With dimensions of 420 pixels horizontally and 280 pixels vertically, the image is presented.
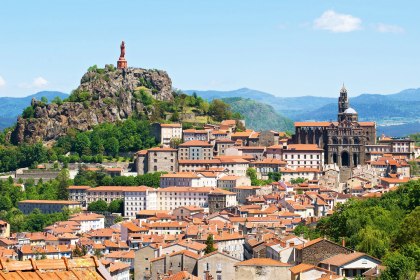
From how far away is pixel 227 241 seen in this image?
2566 inches

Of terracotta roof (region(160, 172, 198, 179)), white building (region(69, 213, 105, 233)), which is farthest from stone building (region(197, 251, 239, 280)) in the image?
terracotta roof (region(160, 172, 198, 179))

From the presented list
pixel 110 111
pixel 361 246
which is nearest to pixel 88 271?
pixel 361 246

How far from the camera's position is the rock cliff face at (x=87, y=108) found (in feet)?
383

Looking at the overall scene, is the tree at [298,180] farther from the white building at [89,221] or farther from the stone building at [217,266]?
the stone building at [217,266]

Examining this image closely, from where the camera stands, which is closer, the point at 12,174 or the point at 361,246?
the point at 361,246

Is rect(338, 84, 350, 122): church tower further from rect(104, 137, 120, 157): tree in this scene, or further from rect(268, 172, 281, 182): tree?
rect(104, 137, 120, 157): tree

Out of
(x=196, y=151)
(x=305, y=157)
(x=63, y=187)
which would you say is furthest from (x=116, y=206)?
(x=305, y=157)

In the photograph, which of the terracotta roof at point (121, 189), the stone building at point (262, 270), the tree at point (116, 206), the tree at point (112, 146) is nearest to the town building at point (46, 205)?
the terracotta roof at point (121, 189)

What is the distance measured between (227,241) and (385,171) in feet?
119

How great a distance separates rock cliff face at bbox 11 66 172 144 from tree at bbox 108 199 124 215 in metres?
24.6

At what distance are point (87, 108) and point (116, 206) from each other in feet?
91.2

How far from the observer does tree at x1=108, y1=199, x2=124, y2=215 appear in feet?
305

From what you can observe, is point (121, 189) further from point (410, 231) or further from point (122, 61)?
point (410, 231)

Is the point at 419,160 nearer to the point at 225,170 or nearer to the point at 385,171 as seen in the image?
the point at 385,171
